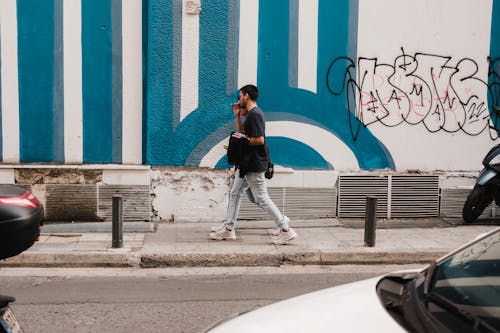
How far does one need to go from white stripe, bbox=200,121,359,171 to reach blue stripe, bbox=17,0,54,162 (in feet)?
7.66

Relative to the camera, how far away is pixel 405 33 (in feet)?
29.8

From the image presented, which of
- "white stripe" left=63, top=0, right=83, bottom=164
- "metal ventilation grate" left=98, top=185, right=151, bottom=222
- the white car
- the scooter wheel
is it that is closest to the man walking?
"metal ventilation grate" left=98, top=185, right=151, bottom=222

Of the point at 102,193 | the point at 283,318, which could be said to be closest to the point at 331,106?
the point at 102,193

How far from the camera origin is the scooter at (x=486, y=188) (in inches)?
320

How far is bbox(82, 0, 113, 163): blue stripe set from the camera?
8.65 metres

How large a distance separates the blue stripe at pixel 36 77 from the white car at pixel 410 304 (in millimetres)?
6554

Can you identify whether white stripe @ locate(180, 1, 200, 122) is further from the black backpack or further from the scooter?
the scooter

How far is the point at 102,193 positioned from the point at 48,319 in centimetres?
369

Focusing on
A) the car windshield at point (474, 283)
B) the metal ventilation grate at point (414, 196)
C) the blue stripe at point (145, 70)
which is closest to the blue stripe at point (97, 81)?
the blue stripe at point (145, 70)

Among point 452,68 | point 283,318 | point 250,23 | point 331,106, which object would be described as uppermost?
point 250,23

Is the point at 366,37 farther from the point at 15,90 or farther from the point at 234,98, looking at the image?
the point at 15,90

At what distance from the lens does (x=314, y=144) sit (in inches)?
355

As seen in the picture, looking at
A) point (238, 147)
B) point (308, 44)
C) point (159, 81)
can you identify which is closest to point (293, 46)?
point (308, 44)

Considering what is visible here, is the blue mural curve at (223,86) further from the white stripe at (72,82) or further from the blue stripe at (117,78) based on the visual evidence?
the white stripe at (72,82)
